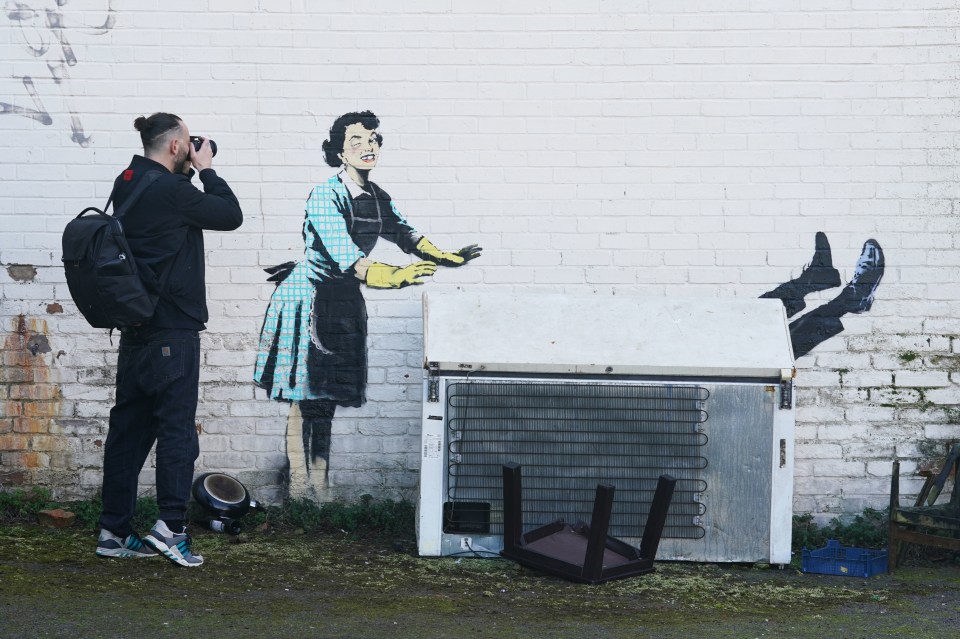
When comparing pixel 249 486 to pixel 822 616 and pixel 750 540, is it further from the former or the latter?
pixel 822 616

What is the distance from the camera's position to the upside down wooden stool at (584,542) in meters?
4.50

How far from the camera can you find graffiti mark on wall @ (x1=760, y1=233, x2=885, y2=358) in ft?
18.3

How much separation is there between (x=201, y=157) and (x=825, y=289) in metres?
3.32

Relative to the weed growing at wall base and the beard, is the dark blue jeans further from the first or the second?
the weed growing at wall base

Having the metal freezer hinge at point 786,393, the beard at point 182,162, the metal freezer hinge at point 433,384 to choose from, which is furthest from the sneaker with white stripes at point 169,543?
the metal freezer hinge at point 786,393

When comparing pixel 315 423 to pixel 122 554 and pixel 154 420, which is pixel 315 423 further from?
pixel 122 554

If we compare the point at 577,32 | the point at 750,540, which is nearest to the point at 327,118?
the point at 577,32

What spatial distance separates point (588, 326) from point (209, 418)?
85.7 inches

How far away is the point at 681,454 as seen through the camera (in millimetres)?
4844

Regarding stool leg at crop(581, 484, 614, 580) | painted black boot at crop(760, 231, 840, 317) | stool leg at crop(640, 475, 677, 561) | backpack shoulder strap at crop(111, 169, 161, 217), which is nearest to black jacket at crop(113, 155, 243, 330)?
backpack shoulder strap at crop(111, 169, 161, 217)

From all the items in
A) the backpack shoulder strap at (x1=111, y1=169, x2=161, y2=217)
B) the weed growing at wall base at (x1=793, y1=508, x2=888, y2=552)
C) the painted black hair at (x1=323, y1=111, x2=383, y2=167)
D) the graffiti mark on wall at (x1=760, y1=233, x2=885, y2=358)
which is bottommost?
the weed growing at wall base at (x1=793, y1=508, x2=888, y2=552)

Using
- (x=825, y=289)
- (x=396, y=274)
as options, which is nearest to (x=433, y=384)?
(x=396, y=274)

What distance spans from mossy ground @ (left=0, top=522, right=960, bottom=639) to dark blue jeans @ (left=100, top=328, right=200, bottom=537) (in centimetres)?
31

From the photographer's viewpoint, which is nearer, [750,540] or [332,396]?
[750,540]
